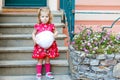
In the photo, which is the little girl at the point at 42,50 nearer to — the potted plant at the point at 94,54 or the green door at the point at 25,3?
the potted plant at the point at 94,54

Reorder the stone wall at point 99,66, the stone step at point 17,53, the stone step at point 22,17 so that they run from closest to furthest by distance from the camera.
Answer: the stone wall at point 99,66
the stone step at point 17,53
the stone step at point 22,17

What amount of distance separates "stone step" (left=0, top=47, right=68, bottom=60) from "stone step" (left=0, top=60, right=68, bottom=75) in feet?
0.37

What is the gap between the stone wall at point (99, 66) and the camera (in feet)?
15.1

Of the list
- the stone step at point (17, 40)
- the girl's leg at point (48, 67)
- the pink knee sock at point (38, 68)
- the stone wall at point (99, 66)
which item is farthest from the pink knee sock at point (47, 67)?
the stone step at point (17, 40)

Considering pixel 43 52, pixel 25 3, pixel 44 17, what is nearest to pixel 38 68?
pixel 43 52

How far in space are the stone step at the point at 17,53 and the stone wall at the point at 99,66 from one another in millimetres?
729

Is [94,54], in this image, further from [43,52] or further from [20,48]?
[20,48]

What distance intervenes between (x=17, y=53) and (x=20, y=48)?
0.39 feet

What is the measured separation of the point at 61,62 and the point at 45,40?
632mm

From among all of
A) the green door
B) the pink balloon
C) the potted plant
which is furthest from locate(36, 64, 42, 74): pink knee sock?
the green door

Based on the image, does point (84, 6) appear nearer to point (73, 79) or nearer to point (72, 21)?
point (72, 21)

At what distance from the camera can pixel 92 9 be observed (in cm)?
652

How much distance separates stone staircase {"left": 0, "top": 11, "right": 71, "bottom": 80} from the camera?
5.21 m

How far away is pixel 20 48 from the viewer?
5496mm
